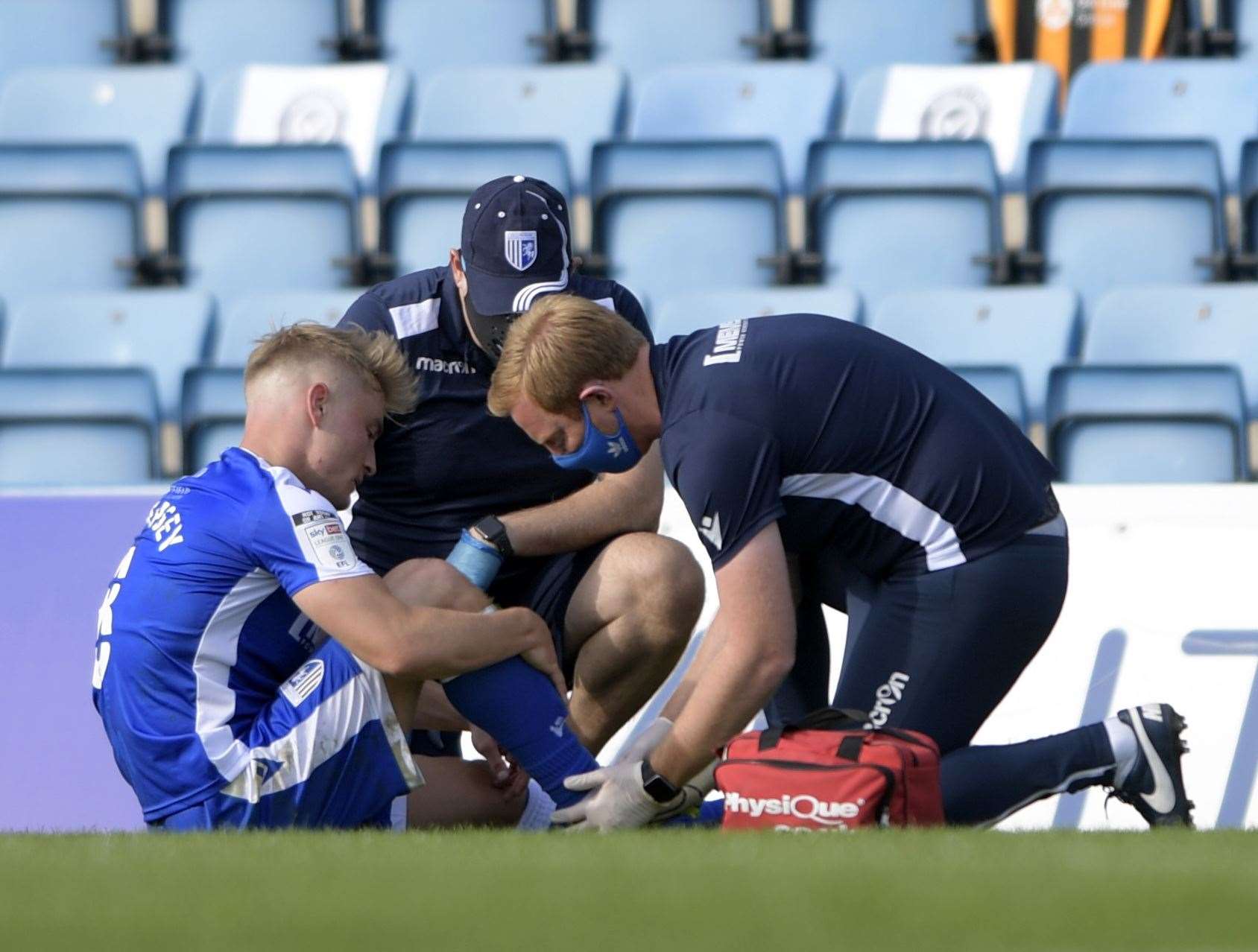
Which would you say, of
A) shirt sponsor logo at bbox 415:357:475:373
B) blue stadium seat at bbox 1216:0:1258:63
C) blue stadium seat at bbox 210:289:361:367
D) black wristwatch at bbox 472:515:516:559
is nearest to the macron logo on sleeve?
black wristwatch at bbox 472:515:516:559

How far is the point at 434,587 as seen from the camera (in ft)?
12.3

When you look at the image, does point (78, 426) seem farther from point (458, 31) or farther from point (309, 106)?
point (458, 31)

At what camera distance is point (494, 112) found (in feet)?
25.3

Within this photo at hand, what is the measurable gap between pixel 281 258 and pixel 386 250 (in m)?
0.41

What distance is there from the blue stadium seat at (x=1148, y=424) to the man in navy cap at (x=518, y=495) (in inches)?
81.7

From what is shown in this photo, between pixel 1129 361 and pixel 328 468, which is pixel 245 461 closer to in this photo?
pixel 328 468

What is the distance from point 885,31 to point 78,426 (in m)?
4.06

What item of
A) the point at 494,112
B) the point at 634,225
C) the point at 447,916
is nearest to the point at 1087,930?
the point at 447,916

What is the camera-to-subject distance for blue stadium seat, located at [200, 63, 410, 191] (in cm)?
789

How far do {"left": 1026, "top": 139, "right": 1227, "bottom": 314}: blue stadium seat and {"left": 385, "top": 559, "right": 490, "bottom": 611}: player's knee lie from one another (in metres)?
3.70

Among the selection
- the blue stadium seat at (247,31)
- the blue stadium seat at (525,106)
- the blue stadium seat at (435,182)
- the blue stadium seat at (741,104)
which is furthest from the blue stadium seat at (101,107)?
the blue stadium seat at (741,104)

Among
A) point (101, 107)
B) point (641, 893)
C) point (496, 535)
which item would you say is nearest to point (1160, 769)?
point (496, 535)

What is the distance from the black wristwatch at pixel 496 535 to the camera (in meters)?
3.98

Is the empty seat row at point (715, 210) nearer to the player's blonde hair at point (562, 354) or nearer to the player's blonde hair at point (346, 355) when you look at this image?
the player's blonde hair at point (346, 355)
